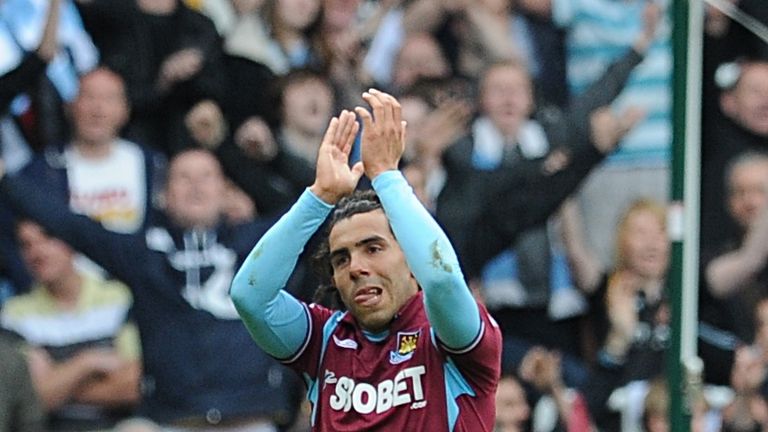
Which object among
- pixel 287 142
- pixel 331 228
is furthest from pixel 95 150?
pixel 331 228

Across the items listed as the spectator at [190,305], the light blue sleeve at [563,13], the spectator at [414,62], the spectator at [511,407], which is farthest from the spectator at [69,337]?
the light blue sleeve at [563,13]

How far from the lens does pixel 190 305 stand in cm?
747

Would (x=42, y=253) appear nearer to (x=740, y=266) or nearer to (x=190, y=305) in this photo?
(x=190, y=305)

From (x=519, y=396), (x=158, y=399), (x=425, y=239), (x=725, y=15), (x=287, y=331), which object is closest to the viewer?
(x=425, y=239)

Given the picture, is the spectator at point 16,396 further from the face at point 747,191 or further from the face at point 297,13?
the face at point 747,191

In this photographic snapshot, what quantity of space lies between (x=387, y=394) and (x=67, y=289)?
11.7 ft

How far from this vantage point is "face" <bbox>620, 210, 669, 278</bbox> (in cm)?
860

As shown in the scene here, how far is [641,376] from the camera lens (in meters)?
8.63

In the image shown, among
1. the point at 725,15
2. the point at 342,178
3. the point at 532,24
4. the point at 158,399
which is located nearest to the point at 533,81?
the point at 532,24

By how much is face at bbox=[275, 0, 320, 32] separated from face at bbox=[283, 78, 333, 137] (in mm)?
273

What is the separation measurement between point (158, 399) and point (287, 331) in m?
3.35

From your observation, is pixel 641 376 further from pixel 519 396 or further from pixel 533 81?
pixel 533 81

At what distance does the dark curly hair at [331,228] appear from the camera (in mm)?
4219

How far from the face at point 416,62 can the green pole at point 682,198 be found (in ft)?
4.33
